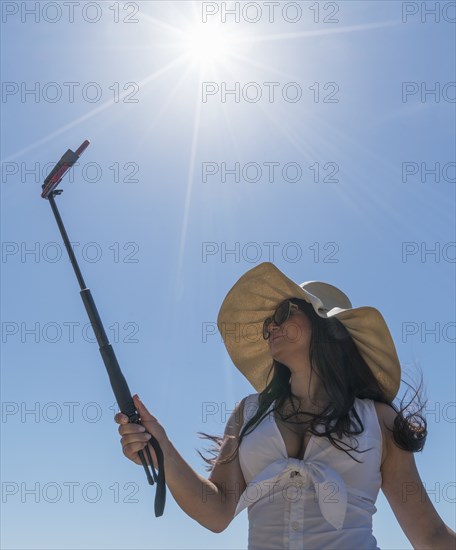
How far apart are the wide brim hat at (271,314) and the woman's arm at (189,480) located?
2.81 ft

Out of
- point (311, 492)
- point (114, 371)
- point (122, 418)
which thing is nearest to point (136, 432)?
point (122, 418)

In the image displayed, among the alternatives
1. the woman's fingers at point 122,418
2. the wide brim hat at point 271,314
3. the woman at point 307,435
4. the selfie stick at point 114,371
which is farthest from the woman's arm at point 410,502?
the woman's fingers at point 122,418

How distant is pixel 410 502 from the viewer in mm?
4320

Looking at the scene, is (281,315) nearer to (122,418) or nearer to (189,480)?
(189,480)

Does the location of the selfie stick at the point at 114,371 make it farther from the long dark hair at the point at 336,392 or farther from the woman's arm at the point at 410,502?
the woman's arm at the point at 410,502

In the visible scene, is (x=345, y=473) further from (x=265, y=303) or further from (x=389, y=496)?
(x=265, y=303)

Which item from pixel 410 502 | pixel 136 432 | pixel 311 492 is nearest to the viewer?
pixel 136 432

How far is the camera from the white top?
13.3 ft

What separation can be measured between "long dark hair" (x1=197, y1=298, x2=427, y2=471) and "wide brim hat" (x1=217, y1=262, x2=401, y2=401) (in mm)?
66

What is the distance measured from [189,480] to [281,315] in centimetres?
127

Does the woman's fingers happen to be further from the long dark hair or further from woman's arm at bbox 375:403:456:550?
woman's arm at bbox 375:403:456:550

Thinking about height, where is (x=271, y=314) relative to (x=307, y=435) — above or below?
above

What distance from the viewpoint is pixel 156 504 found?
3.96 meters

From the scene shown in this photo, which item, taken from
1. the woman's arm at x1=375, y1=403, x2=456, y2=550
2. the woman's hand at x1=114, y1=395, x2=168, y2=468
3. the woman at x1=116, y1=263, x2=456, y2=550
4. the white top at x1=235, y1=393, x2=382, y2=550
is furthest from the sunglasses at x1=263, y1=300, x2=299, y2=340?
the woman's hand at x1=114, y1=395, x2=168, y2=468
